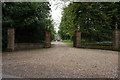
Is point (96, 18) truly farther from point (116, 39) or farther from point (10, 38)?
point (10, 38)

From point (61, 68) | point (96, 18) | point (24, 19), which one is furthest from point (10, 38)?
point (96, 18)

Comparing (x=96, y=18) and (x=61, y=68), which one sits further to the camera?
(x=96, y=18)

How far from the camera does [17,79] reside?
2588 millimetres

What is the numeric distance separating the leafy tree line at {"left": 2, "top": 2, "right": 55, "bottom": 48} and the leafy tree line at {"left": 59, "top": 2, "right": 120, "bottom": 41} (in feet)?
14.9

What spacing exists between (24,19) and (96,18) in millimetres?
8297

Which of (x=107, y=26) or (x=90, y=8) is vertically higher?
(x=90, y=8)

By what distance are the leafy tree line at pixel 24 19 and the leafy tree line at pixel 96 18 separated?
14.9ft

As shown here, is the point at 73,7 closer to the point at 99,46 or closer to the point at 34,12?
the point at 34,12

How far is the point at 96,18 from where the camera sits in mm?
11469

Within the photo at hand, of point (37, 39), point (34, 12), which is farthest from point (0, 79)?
point (37, 39)

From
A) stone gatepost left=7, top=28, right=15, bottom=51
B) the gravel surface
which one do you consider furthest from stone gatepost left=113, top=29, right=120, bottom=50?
stone gatepost left=7, top=28, right=15, bottom=51

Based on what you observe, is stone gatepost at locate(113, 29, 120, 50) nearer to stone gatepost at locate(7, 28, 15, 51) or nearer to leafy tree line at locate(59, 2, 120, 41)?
leafy tree line at locate(59, 2, 120, 41)

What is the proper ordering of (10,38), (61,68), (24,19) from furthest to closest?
1. (24,19)
2. (10,38)
3. (61,68)

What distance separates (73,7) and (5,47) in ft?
29.0
